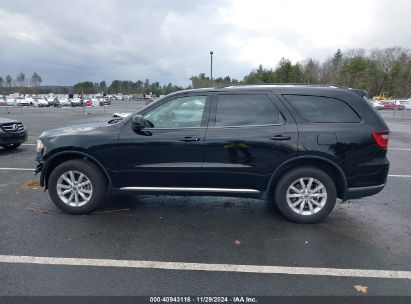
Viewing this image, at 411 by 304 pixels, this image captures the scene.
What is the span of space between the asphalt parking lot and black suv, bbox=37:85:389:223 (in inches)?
16.6

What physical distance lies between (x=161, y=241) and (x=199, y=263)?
27.0 inches

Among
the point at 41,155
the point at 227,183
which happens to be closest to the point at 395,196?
the point at 227,183

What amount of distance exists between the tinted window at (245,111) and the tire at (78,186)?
1.85m

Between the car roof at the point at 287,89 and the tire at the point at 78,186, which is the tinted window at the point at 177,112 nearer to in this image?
the car roof at the point at 287,89

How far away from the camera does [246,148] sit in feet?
14.4

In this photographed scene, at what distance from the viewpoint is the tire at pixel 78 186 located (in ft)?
15.4

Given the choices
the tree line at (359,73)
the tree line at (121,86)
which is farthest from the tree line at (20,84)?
A: the tree line at (359,73)

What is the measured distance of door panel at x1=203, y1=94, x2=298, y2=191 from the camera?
4.35 meters

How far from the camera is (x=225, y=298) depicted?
290cm

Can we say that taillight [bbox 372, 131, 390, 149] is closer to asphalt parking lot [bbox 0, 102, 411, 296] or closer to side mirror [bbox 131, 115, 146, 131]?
asphalt parking lot [bbox 0, 102, 411, 296]

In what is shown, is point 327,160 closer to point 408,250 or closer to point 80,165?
point 408,250

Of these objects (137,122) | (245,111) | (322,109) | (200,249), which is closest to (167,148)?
(137,122)

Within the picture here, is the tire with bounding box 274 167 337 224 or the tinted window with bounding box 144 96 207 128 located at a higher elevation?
the tinted window with bounding box 144 96 207 128

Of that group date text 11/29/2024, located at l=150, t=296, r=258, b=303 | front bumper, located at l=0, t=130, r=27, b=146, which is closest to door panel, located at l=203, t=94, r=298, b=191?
date text 11/29/2024, located at l=150, t=296, r=258, b=303
